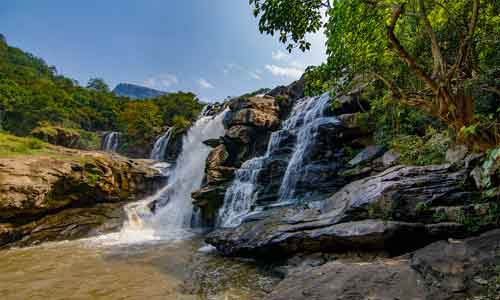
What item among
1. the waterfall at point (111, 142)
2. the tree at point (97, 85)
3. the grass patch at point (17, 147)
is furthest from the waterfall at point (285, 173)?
the tree at point (97, 85)

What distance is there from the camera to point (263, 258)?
25.0 ft

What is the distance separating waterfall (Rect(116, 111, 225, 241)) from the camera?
1350cm

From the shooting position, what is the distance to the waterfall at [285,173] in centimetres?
1200

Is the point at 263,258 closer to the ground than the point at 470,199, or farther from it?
closer to the ground

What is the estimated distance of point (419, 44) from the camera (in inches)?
303

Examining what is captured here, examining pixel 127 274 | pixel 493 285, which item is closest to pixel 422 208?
pixel 493 285

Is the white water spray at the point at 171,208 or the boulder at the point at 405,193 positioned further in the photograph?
the white water spray at the point at 171,208

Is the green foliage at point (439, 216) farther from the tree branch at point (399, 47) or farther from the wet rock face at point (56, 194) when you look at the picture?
the wet rock face at point (56, 194)

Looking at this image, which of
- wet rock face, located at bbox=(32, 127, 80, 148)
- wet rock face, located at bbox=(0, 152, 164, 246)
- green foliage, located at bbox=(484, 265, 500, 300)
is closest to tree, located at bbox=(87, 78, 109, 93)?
wet rock face, located at bbox=(32, 127, 80, 148)

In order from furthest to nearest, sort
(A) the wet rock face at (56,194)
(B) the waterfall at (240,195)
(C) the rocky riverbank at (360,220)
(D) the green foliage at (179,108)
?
(D) the green foliage at (179,108)
(B) the waterfall at (240,195)
(A) the wet rock face at (56,194)
(C) the rocky riverbank at (360,220)

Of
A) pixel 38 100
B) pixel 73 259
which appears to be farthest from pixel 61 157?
pixel 38 100

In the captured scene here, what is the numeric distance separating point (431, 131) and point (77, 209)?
16245mm

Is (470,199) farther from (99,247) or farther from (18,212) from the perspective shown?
(18,212)

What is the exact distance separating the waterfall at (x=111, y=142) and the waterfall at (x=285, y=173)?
23.5m
